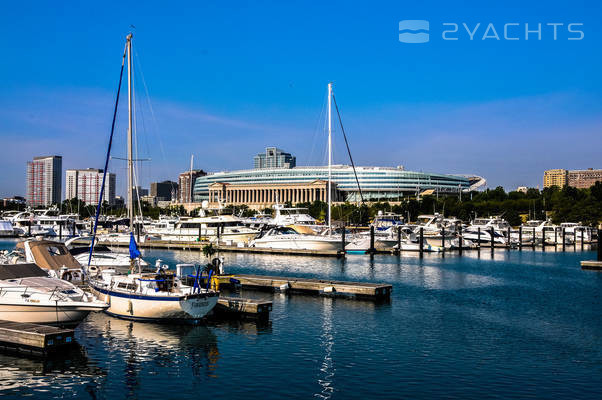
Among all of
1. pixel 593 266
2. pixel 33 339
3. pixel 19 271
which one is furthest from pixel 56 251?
pixel 593 266

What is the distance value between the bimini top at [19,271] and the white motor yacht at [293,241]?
49.4m

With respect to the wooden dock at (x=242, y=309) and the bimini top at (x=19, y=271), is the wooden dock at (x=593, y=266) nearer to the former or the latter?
the wooden dock at (x=242, y=309)

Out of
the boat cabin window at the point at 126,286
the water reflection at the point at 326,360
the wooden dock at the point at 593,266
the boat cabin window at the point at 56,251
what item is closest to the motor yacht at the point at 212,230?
the wooden dock at the point at 593,266

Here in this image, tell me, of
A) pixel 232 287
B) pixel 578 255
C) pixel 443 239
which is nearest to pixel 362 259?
pixel 443 239

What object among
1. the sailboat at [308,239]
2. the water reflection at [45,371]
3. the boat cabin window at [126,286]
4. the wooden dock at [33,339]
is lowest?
the water reflection at [45,371]

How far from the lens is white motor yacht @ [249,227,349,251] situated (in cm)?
8006

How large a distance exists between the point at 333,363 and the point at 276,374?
279 centimetres

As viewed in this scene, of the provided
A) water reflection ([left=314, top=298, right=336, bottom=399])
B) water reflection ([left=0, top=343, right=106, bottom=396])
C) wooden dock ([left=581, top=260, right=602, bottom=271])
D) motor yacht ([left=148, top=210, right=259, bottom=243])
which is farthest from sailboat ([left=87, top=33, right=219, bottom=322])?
motor yacht ([left=148, top=210, right=259, bottom=243])

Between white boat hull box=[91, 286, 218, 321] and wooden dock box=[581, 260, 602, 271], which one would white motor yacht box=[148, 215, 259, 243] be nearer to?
wooden dock box=[581, 260, 602, 271]

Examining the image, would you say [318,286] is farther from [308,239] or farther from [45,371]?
[308,239]

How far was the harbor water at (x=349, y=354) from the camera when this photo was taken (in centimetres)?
2206

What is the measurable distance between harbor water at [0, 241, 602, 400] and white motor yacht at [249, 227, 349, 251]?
3563 centimetres

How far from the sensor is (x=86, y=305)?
94.5ft

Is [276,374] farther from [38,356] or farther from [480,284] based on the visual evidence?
[480,284]
